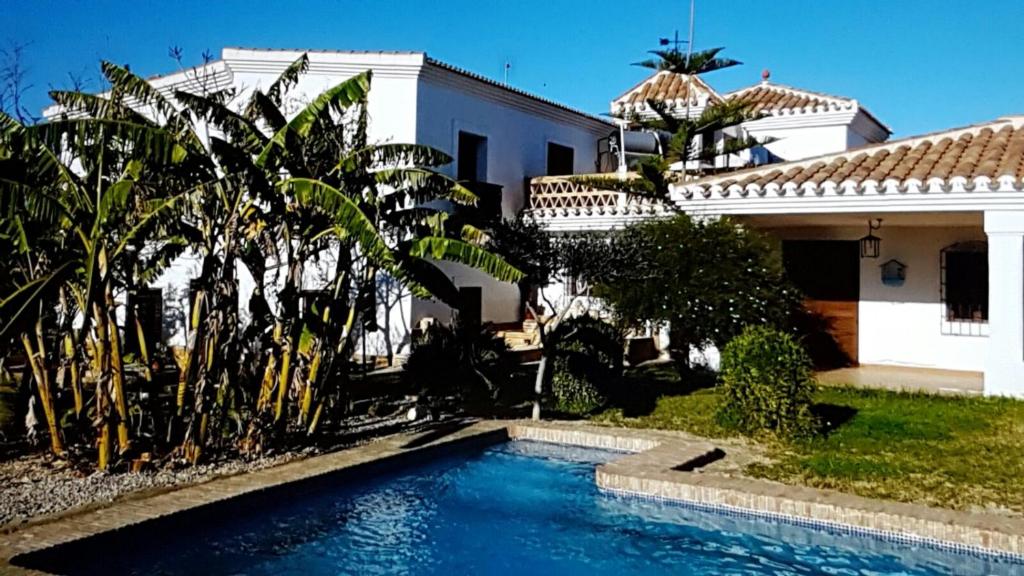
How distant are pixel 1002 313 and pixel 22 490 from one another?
47.5 ft

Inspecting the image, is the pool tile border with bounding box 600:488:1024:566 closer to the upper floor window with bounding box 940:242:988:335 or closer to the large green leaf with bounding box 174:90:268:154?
the large green leaf with bounding box 174:90:268:154

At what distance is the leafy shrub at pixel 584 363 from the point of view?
14.5 m

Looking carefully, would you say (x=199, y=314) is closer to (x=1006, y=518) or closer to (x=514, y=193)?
(x=1006, y=518)

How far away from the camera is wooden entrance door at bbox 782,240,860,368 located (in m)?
19.9

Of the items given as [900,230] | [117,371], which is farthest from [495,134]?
[117,371]

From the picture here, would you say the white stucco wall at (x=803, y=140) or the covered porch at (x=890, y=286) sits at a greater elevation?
the white stucco wall at (x=803, y=140)

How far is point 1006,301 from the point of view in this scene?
46.6 feet

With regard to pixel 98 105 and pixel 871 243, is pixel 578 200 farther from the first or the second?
pixel 98 105

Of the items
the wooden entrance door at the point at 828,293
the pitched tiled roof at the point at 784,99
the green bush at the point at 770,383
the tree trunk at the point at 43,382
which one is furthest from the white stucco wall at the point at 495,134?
the tree trunk at the point at 43,382

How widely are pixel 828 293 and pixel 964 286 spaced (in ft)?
9.36

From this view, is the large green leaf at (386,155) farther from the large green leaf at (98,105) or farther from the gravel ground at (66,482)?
the gravel ground at (66,482)

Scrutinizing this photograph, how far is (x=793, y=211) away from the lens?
1639 centimetres

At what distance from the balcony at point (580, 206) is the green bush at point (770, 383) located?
7.28 meters

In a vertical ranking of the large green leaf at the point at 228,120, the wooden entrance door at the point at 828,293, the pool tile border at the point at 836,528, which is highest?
the large green leaf at the point at 228,120
